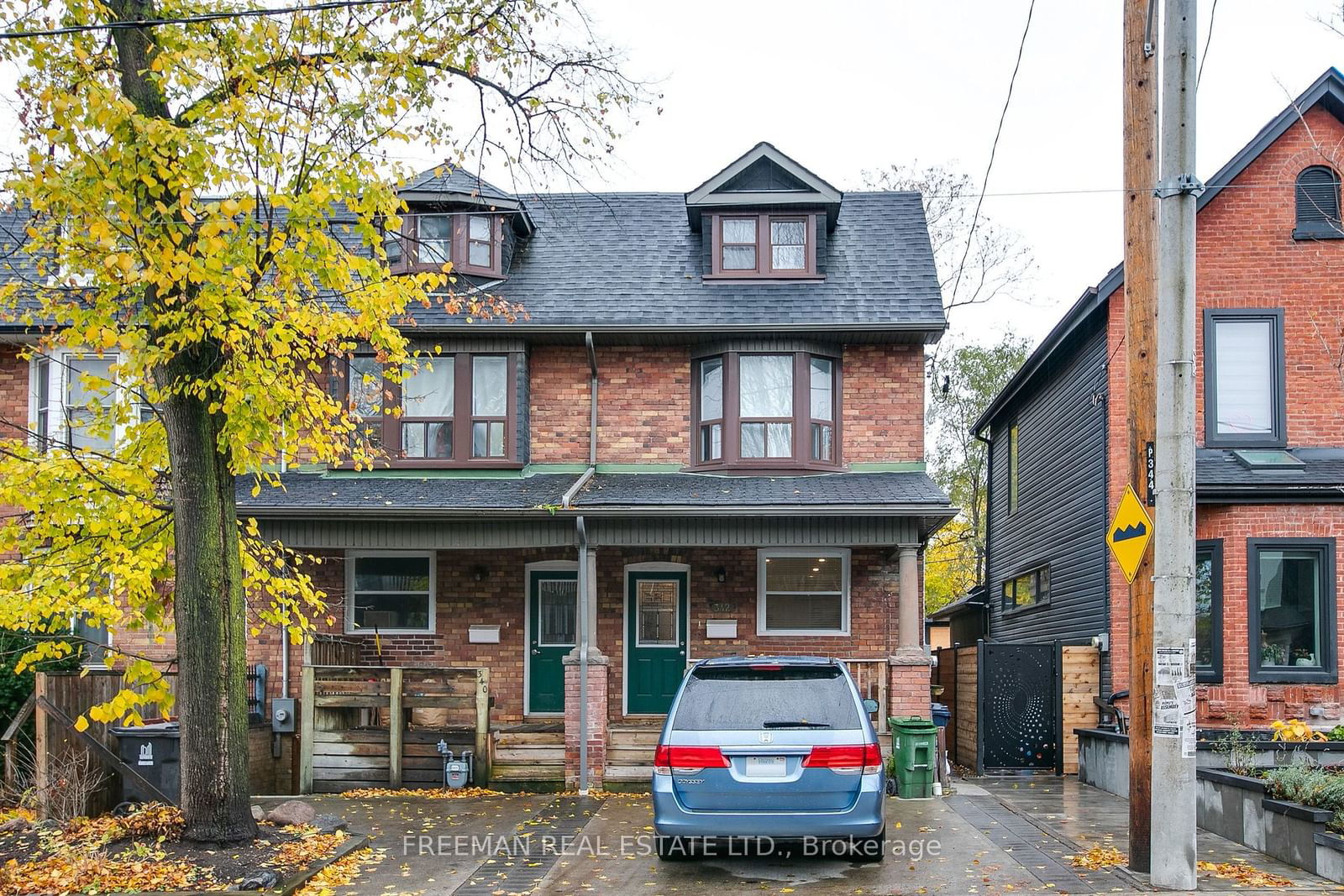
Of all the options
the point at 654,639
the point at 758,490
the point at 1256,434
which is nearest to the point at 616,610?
the point at 654,639

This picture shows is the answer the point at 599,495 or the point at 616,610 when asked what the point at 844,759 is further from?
the point at 616,610

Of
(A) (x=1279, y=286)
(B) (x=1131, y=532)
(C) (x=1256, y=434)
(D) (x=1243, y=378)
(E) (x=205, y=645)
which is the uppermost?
(A) (x=1279, y=286)

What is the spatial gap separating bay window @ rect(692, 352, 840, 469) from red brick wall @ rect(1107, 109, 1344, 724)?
386cm

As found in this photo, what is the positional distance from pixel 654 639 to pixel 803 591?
2.21 meters

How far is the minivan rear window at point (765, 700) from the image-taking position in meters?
9.41

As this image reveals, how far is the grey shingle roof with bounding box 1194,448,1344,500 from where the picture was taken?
51.0 ft

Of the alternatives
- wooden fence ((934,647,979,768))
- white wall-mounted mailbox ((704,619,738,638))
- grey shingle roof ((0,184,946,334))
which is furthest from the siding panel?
white wall-mounted mailbox ((704,619,738,638))

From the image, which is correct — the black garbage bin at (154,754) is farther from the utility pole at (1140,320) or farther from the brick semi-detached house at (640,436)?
the utility pole at (1140,320)

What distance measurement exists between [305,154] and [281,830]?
579 cm

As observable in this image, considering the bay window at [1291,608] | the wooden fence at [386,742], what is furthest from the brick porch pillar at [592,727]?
the bay window at [1291,608]

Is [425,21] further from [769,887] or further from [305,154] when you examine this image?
[769,887]

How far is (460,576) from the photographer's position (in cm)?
1783

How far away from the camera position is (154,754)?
42.2 feet

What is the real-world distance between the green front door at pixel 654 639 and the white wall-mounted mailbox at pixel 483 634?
1851 mm
